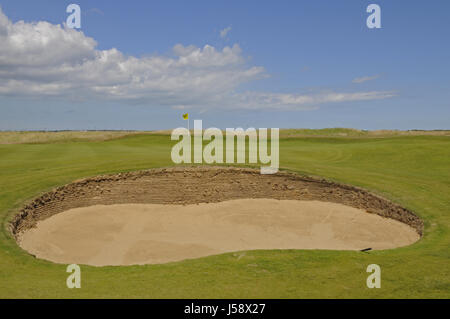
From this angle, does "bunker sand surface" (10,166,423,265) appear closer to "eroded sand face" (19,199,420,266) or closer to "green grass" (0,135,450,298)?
"eroded sand face" (19,199,420,266)

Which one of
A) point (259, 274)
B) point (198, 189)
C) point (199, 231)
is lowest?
point (199, 231)

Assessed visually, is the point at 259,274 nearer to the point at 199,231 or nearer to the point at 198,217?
the point at 199,231

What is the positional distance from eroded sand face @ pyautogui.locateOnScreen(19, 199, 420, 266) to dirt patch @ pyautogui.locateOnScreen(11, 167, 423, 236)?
1.77 feet

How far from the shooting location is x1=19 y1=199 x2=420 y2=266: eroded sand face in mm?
14586

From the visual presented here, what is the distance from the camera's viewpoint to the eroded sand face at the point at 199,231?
14.6m

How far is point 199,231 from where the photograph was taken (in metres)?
17.4

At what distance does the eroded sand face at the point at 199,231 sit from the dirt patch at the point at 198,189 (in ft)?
1.77

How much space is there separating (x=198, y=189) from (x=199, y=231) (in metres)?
4.49

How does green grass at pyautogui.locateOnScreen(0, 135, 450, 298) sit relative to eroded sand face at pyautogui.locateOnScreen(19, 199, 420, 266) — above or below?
above

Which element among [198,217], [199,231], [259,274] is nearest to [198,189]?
[198,217]

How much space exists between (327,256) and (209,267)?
3.64 metres

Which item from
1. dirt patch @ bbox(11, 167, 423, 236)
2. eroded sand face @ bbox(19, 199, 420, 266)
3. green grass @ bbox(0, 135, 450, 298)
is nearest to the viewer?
green grass @ bbox(0, 135, 450, 298)

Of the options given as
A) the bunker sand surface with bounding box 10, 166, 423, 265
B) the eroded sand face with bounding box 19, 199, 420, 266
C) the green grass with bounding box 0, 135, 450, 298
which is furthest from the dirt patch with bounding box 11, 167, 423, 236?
the green grass with bounding box 0, 135, 450, 298
